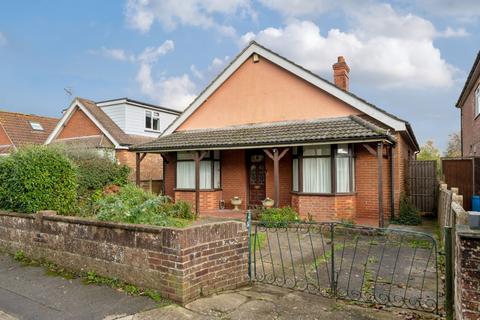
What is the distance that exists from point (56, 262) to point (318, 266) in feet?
15.7

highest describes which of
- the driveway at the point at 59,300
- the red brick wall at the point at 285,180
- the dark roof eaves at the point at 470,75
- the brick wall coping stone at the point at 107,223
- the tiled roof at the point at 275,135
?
the dark roof eaves at the point at 470,75

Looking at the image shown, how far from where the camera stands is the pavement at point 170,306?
4352 mm

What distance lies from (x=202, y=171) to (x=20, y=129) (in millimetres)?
19146

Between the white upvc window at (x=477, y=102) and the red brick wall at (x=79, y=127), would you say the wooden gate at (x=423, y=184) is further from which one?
the red brick wall at (x=79, y=127)

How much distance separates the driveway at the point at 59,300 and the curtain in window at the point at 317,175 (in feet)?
27.1

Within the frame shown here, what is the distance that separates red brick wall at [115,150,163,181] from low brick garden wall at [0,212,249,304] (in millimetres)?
14651

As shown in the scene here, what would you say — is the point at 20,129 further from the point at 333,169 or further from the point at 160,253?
the point at 160,253

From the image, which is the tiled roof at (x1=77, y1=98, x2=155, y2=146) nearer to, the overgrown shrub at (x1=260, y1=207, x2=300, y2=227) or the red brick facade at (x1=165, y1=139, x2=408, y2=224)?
the red brick facade at (x1=165, y1=139, x2=408, y2=224)

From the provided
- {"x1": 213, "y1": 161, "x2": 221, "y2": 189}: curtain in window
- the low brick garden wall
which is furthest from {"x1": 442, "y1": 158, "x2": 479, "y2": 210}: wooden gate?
the low brick garden wall

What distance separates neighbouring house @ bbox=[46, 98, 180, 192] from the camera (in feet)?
69.2

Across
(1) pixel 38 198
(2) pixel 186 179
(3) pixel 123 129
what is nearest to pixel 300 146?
(2) pixel 186 179

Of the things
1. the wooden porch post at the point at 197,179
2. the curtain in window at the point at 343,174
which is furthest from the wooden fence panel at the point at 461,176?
the wooden porch post at the point at 197,179

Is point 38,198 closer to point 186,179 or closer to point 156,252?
point 156,252

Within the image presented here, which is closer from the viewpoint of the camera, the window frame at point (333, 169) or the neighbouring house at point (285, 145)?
the window frame at point (333, 169)
